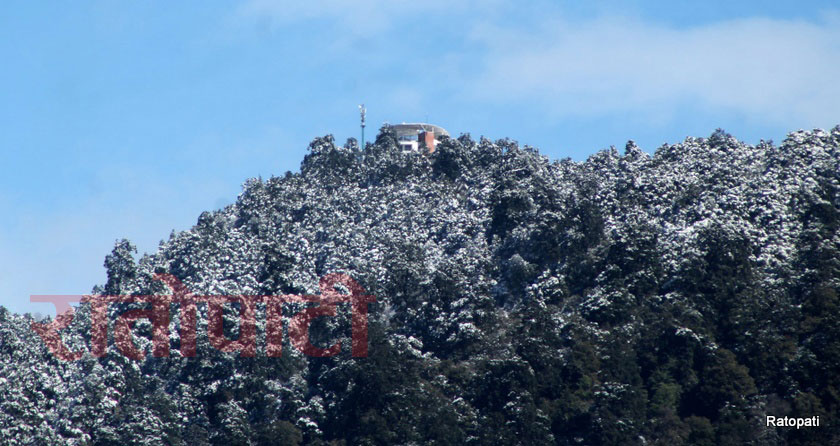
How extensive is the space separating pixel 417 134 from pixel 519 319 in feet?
97.1

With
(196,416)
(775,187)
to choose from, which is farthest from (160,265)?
(775,187)

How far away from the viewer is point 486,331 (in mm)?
52000

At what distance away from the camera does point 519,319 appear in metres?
52.4

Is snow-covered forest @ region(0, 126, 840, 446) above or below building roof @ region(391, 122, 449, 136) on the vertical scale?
below

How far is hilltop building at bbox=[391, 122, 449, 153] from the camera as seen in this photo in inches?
3051

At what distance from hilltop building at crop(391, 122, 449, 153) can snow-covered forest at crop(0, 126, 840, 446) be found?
13.2m

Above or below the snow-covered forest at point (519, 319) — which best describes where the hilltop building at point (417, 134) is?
above

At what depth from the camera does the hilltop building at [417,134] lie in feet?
254

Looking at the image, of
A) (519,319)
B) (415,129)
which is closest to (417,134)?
(415,129)

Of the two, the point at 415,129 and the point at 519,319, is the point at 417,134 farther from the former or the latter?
the point at 519,319

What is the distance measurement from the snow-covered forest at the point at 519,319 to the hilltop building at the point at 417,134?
1316 centimetres

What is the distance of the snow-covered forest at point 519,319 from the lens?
45875 mm

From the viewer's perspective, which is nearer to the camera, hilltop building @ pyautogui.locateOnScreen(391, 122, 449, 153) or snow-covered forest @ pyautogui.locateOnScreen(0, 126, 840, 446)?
snow-covered forest @ pyautogui.locateOnScreen(0, 126, 840, 446)

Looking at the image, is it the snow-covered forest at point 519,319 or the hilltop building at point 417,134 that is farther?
the hilltop building at point 417,134
